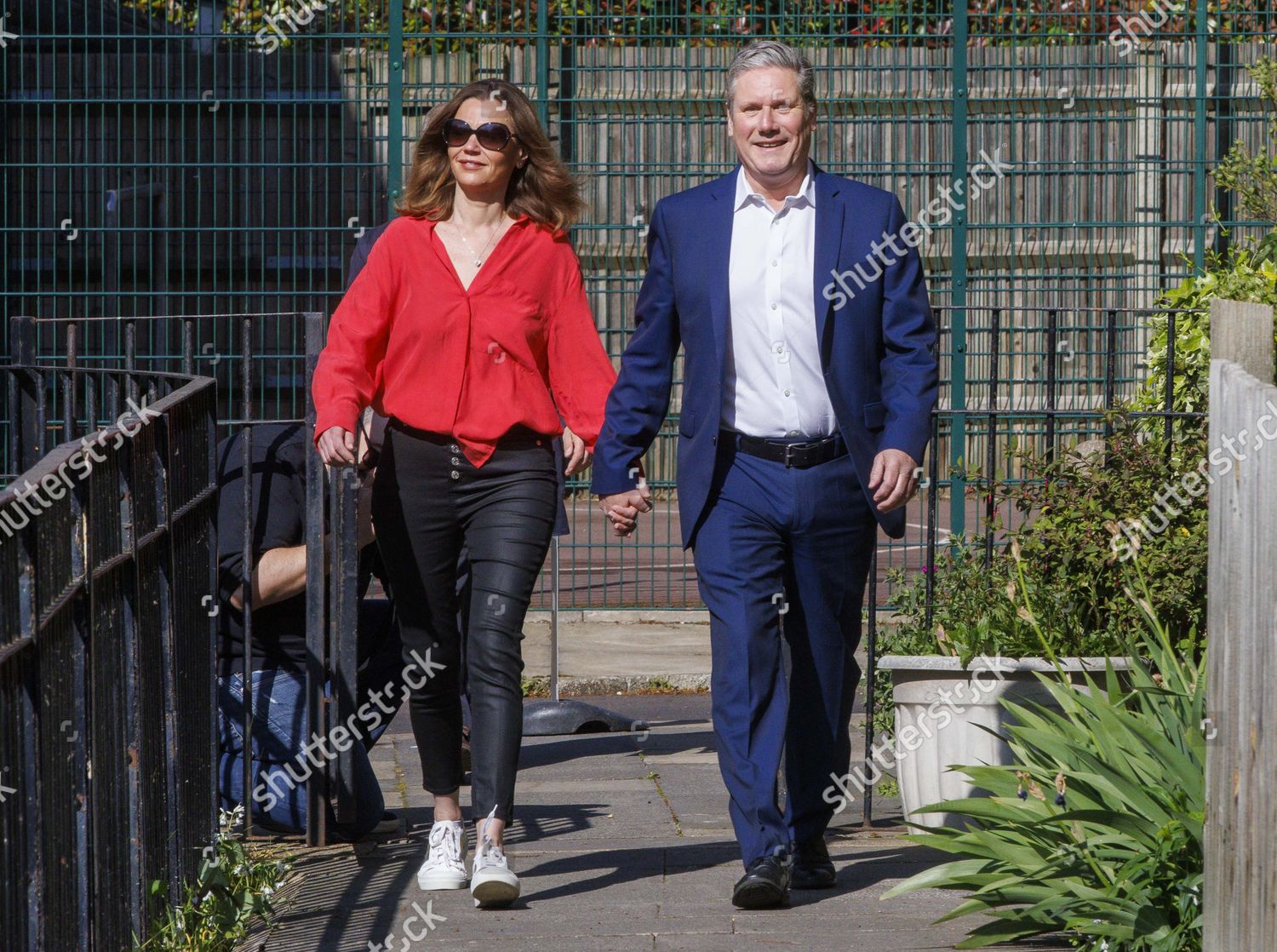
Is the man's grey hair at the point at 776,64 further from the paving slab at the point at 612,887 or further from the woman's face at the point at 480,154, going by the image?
the paving slab at the point at 612,887

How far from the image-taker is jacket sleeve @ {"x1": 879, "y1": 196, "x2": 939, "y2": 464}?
435 cm

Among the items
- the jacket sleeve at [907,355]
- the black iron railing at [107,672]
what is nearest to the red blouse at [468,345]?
the black iron railing at [107,672]

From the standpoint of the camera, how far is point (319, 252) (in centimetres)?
916

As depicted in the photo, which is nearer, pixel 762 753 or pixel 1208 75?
pixel 762 753

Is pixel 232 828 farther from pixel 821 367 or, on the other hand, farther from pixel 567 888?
pixel 821 367

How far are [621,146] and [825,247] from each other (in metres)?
4.73

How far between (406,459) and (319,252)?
492 cm

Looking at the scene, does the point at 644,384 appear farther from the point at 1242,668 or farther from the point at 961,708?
the point at 1242,668

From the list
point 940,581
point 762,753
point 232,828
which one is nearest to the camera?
point 762,753

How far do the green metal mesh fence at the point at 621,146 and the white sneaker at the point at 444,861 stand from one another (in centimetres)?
415

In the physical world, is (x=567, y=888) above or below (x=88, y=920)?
below

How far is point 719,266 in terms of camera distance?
4406 millimetres

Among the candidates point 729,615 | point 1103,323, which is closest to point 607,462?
point 729,615

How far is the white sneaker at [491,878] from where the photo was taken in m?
4.29
